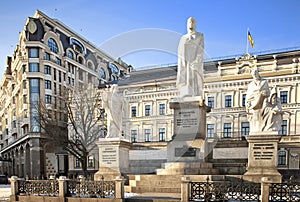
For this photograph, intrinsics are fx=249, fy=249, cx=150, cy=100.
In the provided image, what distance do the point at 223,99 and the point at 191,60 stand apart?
2397cm

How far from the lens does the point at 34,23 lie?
4084 centimetres

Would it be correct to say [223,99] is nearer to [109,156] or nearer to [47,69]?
[109,156]

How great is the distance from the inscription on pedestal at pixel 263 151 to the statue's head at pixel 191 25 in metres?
5.83

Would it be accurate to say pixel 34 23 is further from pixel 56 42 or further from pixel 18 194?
pixel 18 194

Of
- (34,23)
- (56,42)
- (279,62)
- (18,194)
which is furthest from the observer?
(56,42)

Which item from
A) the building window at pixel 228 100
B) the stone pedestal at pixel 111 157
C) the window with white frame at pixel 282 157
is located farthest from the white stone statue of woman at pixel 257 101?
the building window at pixel 228 100

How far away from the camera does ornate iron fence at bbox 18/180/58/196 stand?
31.2ft

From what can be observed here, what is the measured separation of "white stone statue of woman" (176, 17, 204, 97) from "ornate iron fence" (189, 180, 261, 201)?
16.1ft

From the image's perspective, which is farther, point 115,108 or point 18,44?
point 18,44

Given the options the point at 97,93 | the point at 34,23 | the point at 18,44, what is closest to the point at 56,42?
the point at 34,23

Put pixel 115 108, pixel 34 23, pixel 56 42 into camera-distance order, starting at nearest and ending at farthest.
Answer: pixel 115 108
pixel 34 23
pixel 56 42

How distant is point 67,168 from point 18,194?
3441cm

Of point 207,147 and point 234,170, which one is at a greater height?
point 207,147

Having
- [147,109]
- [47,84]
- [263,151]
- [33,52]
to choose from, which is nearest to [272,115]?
[263,151]
